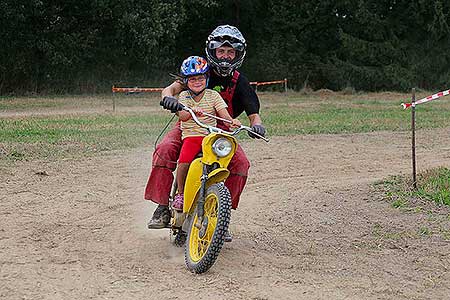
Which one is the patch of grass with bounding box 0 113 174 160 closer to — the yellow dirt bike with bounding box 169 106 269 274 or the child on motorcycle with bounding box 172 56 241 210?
the child on motorcycle with bounding box 172 56 241 210

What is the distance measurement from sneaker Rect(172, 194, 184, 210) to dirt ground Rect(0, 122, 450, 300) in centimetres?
41

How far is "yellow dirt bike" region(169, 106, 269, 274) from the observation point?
5.90m

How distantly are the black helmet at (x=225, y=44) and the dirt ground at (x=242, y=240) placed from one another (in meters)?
1.57

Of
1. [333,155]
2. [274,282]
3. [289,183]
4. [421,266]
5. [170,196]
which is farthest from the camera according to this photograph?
[333,155]

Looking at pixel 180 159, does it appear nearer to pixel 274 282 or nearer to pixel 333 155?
pixel 274 282

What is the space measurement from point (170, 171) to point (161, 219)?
432 mm

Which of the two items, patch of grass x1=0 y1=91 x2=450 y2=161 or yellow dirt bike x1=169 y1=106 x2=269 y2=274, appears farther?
patch of grass x1=0 y1=91 x2=450 y2=161

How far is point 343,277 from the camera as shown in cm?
585

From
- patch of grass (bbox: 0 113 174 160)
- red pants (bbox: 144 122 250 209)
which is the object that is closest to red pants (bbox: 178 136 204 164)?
red pants (bbox: 144 122 250 209)

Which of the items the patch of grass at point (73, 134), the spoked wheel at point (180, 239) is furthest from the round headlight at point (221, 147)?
the patch of grass at point (73, 134)

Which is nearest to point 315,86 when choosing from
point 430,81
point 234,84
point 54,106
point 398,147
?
point 430,81

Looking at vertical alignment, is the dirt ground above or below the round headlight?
below

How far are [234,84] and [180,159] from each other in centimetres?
88

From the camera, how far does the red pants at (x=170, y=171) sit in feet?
21.3
